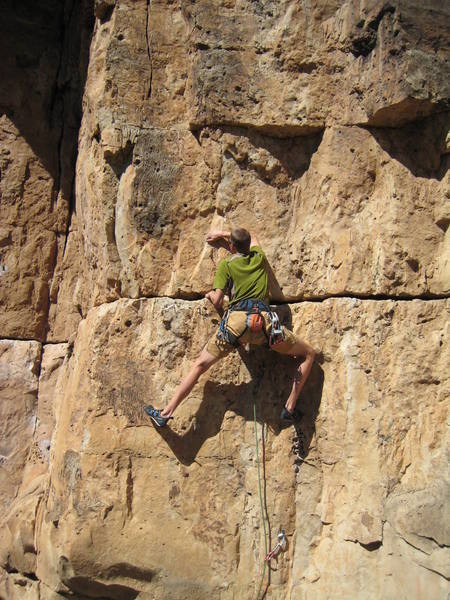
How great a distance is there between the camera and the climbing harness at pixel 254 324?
16.2 feet

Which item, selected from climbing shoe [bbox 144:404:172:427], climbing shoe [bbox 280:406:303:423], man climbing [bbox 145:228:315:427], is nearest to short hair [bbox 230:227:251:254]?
man climbing [bbox 145:228:315:427]

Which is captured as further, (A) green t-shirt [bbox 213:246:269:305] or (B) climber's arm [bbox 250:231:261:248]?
(B) climber's arm [bbox 250:231:261:248]

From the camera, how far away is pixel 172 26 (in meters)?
5.63

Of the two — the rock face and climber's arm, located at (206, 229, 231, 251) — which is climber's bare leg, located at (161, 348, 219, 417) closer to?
the rock face

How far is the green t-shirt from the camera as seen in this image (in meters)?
5.11

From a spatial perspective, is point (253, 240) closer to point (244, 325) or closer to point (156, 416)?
point (244, 325)

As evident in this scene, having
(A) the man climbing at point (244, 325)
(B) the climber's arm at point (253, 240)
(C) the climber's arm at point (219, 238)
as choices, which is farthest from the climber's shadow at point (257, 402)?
Result: (C) the climber's arm at point (219, 238)

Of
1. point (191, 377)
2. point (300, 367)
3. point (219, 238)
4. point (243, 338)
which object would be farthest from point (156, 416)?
point (219, 238)

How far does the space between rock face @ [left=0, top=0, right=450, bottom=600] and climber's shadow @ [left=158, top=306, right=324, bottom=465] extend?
15 millimetres

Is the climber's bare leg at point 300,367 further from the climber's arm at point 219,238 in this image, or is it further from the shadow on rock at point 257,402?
the climber's arm at point 219,238

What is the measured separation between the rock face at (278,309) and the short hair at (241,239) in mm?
301

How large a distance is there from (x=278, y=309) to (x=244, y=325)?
1.72ft

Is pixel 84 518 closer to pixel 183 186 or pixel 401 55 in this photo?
pixel 183 186

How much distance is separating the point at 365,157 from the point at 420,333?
56.1 inches
